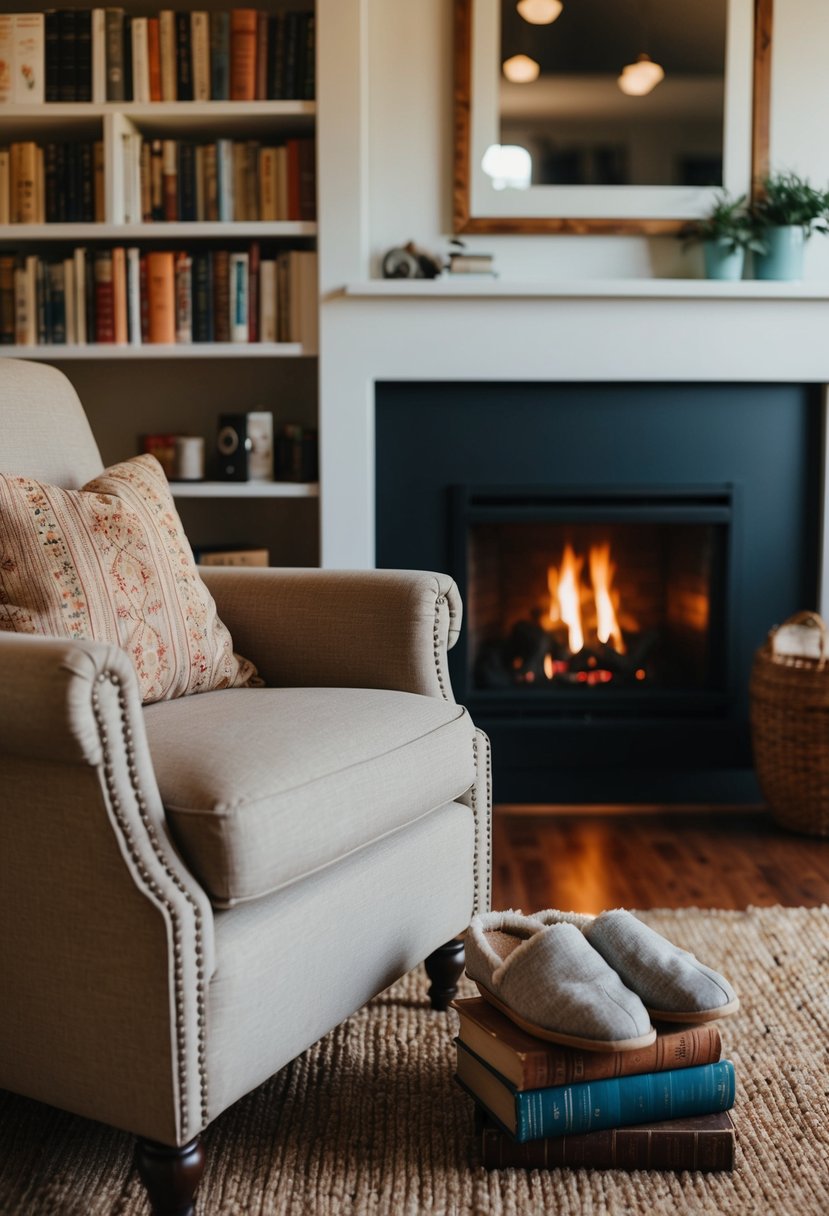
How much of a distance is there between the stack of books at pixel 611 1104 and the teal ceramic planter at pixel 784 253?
197 cm

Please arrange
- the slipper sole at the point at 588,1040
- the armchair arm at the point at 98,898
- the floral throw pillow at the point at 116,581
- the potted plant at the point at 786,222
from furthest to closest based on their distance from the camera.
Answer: the potted plant at the point at 786,222 → the floral throw pillow at the point at 116,581 → the slipper sole at the point at 588,1040 → the armchair arm at the point at 98,898

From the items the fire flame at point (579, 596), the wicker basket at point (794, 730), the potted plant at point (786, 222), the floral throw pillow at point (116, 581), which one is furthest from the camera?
the fire flame at point (579, 596)

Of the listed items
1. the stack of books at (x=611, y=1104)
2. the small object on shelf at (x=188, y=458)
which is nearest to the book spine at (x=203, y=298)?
the small object on shelf at (x=188, y=458)

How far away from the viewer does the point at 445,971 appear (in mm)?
1749

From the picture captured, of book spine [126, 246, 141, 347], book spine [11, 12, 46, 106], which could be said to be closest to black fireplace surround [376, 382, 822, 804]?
book spine [126, 246, 141, 347]

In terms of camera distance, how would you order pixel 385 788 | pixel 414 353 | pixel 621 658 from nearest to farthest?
pixel 385 788 < pixel 414 353 < pixel 621 658

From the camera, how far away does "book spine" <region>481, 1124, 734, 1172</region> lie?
1.34m

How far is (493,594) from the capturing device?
301 centimetres

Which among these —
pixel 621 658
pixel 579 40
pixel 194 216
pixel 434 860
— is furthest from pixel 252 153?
pixel 434 860

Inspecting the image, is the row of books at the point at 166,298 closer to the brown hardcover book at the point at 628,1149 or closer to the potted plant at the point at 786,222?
the potted plant at the point at 786,222

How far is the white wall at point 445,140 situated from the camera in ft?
9.34

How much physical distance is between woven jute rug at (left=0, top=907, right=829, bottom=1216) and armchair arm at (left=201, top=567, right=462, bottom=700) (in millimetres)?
502

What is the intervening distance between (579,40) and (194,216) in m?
1.01

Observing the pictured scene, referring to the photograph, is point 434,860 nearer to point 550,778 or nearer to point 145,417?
point 550,778
